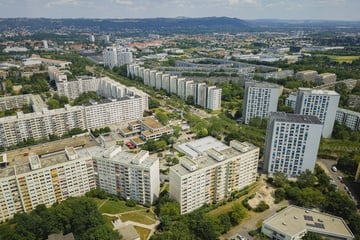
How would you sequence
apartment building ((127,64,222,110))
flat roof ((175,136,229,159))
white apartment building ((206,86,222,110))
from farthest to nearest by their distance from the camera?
apartment building ((127,64,222,110))
white apartment building ((206,86,222,110))
flat roof ((175,136,229,159))

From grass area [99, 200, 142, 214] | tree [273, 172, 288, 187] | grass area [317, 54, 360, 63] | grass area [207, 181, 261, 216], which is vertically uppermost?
grass area [317, 54, 360, 63]

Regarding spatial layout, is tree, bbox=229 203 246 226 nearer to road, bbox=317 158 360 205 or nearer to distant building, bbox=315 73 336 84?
road, bbox=317 158 360 205

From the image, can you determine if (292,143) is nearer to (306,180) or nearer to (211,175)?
(306,180)

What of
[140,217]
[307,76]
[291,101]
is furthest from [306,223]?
[307,76]


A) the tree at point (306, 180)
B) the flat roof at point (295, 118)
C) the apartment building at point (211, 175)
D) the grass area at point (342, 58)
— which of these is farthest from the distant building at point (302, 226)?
the grass area at point (342, 58)

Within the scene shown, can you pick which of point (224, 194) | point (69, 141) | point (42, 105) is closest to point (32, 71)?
point (42, 105)

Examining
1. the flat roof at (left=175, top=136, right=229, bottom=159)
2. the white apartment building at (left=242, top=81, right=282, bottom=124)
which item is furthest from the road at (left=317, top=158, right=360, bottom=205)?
the flat roof at (left=175, top=136, right=229, bottom=159)

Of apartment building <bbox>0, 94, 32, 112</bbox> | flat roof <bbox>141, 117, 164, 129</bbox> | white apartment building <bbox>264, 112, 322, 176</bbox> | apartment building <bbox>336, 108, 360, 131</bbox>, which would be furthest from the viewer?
apartment building <bbox>0, 94, 32, 112</bbox>

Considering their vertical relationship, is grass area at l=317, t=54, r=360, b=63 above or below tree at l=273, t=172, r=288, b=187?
above
